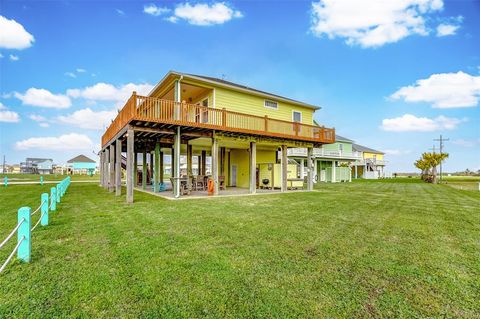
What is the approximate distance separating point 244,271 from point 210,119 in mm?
10111

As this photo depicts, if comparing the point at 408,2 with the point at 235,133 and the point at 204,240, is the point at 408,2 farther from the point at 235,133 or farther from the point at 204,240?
the point at 204,240

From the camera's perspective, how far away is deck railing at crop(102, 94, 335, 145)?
10.5 metres

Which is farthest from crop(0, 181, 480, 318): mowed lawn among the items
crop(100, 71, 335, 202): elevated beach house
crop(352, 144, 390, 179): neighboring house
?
crop(352, 144, 390, 179): neighboring house

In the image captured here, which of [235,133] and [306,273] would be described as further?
[235,133]

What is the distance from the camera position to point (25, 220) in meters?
3.91

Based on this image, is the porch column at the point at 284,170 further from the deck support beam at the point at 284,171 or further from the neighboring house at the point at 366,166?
the neighboring house at the point at 366,166

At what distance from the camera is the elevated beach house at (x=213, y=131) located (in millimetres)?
11133

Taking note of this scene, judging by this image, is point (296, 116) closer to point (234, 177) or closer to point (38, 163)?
point (234, 177)

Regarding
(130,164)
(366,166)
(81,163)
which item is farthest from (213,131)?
(81,163)

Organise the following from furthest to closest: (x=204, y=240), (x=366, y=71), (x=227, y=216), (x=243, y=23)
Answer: (x=366, y=71) → (x=243, y=23) → (x=227, y=216) → (x=204, y=240)

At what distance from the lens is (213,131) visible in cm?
1288

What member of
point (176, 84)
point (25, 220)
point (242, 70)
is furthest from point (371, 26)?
point (25, 220)

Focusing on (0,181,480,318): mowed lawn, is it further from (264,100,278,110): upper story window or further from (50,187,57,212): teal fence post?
(264,100,278,110): upper story window

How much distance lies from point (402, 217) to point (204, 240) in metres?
6.40
